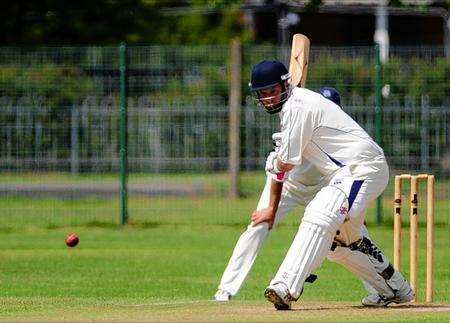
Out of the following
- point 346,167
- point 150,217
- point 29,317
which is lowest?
point 150,217

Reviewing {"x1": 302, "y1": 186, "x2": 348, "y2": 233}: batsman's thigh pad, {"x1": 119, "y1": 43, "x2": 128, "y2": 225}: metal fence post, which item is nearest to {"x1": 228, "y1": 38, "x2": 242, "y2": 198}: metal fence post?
{"x1": 119, "y1": 43, "x2": 128, "y2": 225}: metal fence post

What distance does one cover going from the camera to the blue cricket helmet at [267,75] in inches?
409

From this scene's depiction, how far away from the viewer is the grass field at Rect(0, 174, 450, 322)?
10.3 meters

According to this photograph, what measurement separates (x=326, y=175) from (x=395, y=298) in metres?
1.25

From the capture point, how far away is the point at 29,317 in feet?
32.6

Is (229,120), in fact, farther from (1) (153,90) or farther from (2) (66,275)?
(2) (66,275)

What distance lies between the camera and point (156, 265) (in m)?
16.2

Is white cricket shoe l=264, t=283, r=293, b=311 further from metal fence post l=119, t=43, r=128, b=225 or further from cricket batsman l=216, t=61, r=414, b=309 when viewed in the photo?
metal fence post l=119, t=43, r=128, b=225

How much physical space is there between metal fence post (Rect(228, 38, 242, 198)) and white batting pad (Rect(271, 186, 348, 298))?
11139mm

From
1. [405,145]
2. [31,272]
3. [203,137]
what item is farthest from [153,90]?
[31,272]

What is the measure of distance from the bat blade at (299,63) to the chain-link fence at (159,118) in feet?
25.7

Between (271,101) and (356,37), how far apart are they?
A: 3839 cm

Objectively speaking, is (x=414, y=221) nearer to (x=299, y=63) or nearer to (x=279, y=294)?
(x=279, y=294)

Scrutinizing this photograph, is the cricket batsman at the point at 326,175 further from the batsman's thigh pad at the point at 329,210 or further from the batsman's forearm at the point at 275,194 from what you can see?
the batsman's forearm at the point at 275,194
